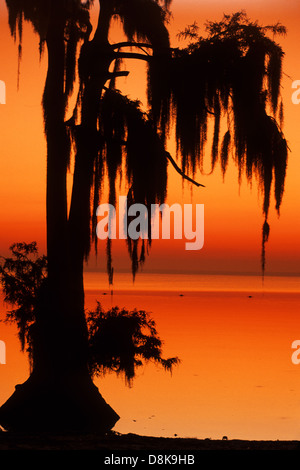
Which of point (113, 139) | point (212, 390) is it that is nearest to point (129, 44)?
point (113, 139)

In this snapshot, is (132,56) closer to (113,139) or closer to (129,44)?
(129,44)

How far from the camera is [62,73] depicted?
39.5 ft

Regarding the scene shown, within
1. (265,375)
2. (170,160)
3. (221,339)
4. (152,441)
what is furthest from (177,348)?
(152,441)

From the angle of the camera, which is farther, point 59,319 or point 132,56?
point 132,56

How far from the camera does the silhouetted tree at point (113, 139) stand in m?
11.5

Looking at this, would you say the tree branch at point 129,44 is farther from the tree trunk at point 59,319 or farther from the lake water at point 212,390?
the lake water at point 212,390

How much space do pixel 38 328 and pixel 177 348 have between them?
18612 mm

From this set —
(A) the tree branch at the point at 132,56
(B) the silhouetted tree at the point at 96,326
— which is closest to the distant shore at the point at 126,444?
(B) the silhouetted tree at the point at 96,326

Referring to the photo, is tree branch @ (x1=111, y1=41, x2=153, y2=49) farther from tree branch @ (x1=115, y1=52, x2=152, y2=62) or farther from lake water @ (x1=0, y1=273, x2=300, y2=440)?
lake water @ (x1=0, y1=273, x2=300, y2=440)

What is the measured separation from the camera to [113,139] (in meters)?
11.8

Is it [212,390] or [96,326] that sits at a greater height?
[96,326]
